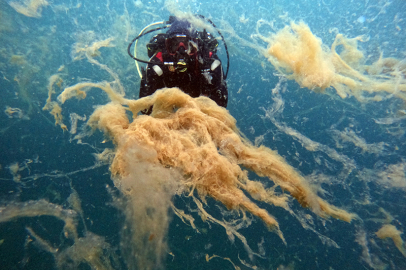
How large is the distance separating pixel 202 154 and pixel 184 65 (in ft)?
5.58

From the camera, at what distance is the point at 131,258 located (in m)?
2.62

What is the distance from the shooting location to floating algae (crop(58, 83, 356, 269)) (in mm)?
2389

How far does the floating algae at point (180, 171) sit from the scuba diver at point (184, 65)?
1.93ft

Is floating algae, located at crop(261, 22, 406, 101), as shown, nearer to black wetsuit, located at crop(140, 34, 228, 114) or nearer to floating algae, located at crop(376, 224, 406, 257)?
black wetsuit, located at crop(140, 34, 228, 114)

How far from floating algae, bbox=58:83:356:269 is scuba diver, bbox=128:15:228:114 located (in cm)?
59

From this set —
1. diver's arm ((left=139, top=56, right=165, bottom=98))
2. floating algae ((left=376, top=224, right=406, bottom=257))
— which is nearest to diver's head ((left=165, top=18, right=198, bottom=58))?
diver's arm ((left=139, top=56, right=165, bottom=98))

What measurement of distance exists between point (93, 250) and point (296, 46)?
7651 millimetres

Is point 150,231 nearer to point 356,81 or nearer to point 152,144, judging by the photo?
point 152,144

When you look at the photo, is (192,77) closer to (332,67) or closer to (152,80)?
(152,80)

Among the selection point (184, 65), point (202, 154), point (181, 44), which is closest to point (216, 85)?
point (184, 65)

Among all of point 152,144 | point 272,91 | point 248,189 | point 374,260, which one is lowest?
point 152,144

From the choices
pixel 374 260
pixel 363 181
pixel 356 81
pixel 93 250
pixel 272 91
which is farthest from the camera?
pixel 272 91

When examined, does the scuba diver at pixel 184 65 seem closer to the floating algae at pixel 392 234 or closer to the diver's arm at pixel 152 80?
the diver's arm at pixel 152 80

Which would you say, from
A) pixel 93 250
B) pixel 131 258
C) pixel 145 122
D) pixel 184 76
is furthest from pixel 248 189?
pixel 93 250
